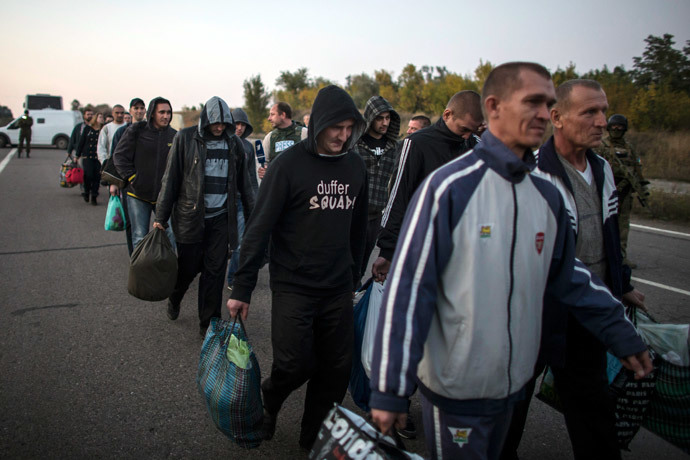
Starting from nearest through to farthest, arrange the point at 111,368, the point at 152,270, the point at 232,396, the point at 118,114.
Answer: the point at 232,396
the point at 111,368
the point at 152,270
the point at 118,114

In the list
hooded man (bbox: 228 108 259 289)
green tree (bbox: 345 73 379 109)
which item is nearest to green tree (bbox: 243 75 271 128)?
green tree (bbox: 345 73 379 109)

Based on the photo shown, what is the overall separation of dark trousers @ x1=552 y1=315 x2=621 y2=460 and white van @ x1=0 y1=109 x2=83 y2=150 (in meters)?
33.9

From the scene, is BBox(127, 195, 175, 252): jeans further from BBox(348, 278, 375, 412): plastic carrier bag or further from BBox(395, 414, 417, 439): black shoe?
BBox(395, 414, 417, 439): black shoe

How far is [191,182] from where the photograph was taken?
14.7ft

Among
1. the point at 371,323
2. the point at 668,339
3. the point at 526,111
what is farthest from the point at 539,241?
the point at 371,323

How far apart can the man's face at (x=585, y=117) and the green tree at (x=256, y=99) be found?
50768 millimetres

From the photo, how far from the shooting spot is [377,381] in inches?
66.3

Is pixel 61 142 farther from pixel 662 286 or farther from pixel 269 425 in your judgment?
pixel 269 425

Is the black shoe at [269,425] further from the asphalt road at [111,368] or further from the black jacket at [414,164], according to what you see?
the black jacket at [414,164]

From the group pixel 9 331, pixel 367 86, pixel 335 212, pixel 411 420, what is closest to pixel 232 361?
pixel 335 212

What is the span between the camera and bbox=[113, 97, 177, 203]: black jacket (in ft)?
19.2

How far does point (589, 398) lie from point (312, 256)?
159 centimetres

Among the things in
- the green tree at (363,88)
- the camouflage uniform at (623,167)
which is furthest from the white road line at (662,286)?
the green tree at (363,88)

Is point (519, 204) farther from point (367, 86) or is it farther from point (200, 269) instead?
point (367, 86)
